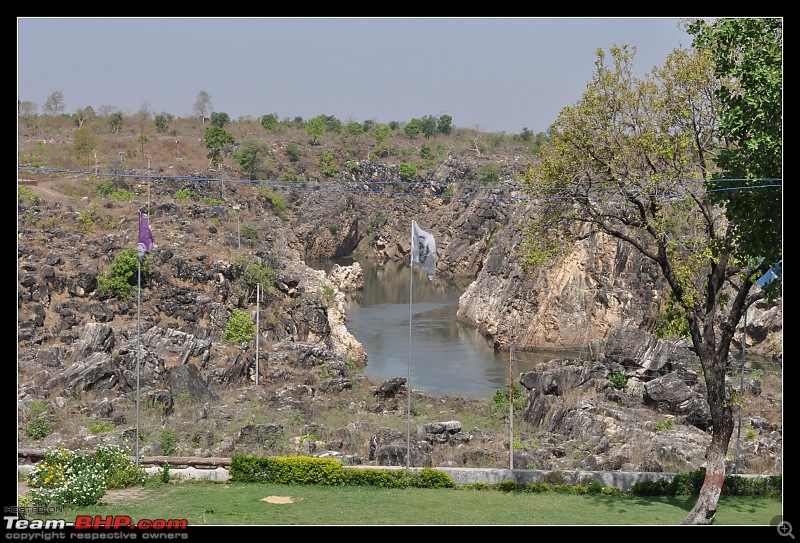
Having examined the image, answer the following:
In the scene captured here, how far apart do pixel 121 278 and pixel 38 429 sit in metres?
14.1

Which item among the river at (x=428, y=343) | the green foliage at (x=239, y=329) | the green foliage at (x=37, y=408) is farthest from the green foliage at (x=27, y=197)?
the green foliage at (x=37, y=408)

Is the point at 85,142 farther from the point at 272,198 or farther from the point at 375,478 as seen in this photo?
the point at 375,478

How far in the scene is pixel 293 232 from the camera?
7662 centimetres

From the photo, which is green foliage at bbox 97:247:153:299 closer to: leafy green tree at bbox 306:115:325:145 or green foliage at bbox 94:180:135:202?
green foliage at bbox 94:180:135:202

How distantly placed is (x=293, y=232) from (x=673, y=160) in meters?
59.9

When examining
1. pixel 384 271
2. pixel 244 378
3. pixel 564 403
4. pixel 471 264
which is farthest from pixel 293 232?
pixel 564 403

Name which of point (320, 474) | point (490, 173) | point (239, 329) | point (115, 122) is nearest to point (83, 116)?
point (115, 122)

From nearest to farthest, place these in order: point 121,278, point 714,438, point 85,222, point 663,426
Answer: point 714,438 → point 663,426 → point 121,278 → point 85,222

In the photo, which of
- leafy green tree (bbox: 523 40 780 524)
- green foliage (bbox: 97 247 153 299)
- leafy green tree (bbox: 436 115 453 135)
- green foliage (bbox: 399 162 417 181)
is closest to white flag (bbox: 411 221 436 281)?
leafy green tree (bbox: 523 40 780 524)

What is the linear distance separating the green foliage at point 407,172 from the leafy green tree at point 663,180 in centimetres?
6563

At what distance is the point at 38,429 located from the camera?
23.8 meters

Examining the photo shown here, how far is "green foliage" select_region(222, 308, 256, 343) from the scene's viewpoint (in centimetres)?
3538

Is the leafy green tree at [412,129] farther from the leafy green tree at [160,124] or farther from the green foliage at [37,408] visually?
the green foliage at [37,408]

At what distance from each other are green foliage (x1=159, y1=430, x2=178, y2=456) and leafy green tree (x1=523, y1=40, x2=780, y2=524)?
10.0 m
